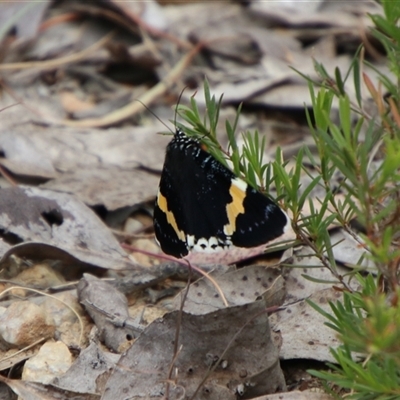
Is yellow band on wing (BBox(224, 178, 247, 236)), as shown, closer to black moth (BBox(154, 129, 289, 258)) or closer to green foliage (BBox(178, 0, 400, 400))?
black moth (BBox(154, 129, 289, 258))

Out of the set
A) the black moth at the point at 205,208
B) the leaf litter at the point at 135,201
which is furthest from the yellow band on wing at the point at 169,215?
the leaf litter at the point at 135,201

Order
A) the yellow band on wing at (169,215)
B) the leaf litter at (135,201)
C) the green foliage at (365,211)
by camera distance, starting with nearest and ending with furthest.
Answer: the green foliage at (365,211), the leaf litter at (135,201), the yellow band on wing at (169,215)

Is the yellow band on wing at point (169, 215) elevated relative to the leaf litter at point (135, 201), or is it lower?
elevated

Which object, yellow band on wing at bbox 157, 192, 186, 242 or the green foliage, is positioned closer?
the green foliage

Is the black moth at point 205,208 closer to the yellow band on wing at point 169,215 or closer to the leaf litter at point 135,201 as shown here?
the yellow band on wing at point 169,215

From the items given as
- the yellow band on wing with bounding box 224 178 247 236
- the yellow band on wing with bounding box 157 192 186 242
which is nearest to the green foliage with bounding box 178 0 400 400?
the yellow band on wing with bounding box 224 178 247 236

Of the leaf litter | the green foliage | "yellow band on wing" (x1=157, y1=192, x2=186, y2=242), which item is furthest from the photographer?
"yellow band on wing" (x1=157, y1=192, x2=186, y2=242)

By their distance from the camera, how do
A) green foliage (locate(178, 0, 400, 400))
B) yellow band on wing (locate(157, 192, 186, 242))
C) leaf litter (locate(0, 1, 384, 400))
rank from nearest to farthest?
green foliage (locate(178, 0, 400, 400))
leaf litter (locate(0, 1, 384, 400))
yellow band on wing (locate(157, 192, 186, 242))

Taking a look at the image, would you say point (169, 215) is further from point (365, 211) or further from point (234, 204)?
point (365, 211)

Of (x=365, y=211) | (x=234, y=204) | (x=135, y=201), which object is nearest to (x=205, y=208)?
(x=234, y=204)
